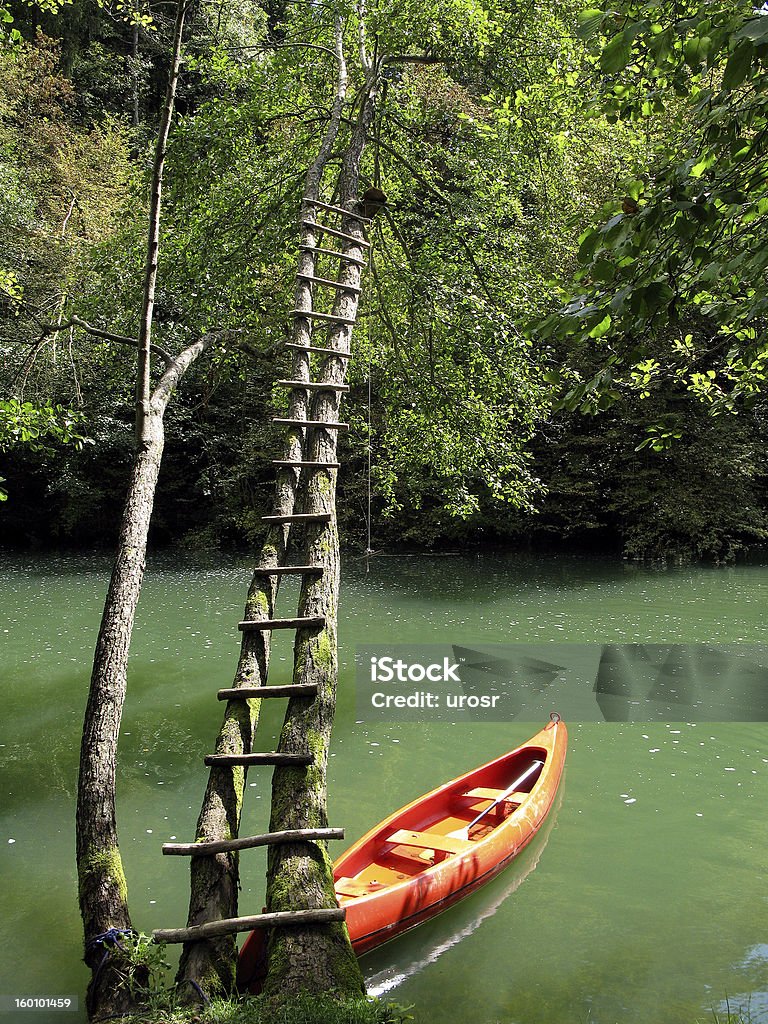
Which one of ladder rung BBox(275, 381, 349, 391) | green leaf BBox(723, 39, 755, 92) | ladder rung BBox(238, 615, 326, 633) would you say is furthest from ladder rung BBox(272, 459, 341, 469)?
green leaf BBox(723, 39, 755, 92)

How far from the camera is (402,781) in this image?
6098 millimetres

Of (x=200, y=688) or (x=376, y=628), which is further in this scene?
(x=376, y=628)

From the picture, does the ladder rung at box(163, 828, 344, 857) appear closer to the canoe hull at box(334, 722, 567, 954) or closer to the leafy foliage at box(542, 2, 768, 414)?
the canoe hull at box(334, 722, 567, 954)

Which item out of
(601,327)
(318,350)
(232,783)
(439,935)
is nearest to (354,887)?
(439,935)

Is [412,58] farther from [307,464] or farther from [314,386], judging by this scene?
[307,464]

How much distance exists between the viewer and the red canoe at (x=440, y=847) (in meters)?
3.96

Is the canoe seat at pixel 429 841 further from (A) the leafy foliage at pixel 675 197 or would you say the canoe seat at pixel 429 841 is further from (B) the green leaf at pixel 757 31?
(B) the green leaf at pixel 757 31

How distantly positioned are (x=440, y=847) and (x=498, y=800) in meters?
0.73

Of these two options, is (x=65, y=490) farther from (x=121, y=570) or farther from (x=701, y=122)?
(x=701, y=122)

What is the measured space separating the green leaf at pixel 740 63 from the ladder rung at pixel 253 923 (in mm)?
2769

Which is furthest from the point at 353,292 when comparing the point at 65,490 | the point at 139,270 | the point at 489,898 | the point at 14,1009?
the point at 65,490

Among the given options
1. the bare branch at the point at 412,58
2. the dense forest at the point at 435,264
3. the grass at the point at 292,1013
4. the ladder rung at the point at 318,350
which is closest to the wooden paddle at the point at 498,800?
the grass at the point at 292,1013

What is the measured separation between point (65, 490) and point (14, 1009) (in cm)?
1742

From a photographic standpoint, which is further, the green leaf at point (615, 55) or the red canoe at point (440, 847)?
the red canoe at point (440, 847)
